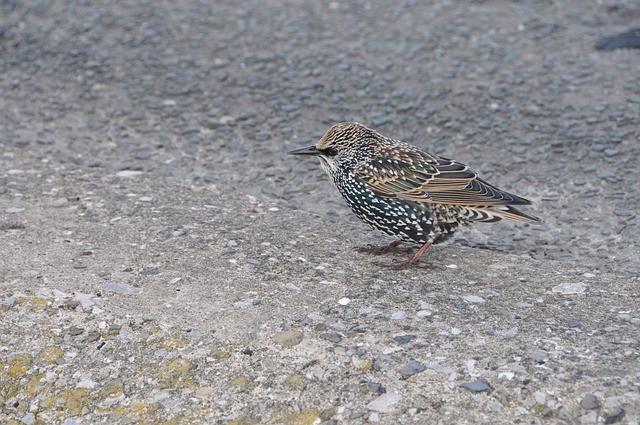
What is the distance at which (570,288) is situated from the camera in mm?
4445

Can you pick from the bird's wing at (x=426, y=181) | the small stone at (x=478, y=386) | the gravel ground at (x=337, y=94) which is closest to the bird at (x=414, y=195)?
the bird's wing at (x=426, y=181)

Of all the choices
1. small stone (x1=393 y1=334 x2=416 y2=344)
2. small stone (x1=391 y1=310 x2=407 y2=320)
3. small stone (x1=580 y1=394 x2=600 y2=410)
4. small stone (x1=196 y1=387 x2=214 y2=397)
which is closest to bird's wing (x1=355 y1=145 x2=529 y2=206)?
small stone (x1=391 y1=310 x2=407 y2=320)

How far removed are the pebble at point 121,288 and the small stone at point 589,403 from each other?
2.22 metres

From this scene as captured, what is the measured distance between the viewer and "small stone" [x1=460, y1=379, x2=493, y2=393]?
345 cm

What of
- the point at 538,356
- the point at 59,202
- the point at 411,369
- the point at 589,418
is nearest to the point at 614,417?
the point at 589,418

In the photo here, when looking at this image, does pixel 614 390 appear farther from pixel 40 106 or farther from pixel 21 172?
pixel 40 106

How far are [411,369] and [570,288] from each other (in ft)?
4.25

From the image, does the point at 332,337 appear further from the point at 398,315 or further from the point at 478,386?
the point at 478,386

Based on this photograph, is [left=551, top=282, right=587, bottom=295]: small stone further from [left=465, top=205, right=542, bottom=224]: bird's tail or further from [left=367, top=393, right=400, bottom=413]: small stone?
[left=367, top=393, right=400, bottom=413]: small stone

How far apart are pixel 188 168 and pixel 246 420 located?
3.07 metres

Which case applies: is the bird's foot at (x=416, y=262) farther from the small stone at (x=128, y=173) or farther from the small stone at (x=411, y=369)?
the small stone at (x=128, y=173)

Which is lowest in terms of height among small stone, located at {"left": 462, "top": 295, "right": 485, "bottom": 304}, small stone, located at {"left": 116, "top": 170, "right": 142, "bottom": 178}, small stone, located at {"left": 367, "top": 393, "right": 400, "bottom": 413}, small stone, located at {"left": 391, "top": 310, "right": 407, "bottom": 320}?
small stone, located at {"left": 462, "top": 295, "right": 485, "bottom": 304}

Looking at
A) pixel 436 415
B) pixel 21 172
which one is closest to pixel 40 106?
pixel 21 172

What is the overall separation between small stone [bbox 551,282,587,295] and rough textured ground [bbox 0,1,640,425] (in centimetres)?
2
